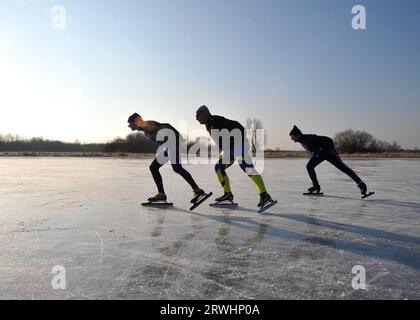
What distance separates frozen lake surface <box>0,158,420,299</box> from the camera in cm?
193

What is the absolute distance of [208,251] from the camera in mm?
2676

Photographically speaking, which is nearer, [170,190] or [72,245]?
[72,245]

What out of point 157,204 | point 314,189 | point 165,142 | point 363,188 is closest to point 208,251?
point 157,204

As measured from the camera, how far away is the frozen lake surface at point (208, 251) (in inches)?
75.8

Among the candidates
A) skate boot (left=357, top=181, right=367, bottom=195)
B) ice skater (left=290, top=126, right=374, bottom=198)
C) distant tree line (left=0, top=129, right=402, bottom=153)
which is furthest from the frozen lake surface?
distant tree line (left=0, top=129, right=402, bottom=153)

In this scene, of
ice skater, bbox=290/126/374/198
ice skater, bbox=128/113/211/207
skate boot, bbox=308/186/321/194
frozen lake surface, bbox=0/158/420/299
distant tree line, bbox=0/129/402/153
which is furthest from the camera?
distant tree line, bbox=0/129/402/153

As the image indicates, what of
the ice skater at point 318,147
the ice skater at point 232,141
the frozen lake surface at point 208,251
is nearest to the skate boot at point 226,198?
the frozen lake surface at point 208,251

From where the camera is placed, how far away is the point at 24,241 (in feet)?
9.57

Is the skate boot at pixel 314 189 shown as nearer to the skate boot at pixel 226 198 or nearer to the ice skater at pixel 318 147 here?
the ice skater at pixel 318 147

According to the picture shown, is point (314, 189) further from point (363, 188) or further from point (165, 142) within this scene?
point (165, 142)

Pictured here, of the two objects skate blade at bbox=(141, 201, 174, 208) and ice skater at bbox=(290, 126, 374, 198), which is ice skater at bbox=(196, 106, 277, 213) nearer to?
skate blade at bbox=(141, 201, 174, 208)
